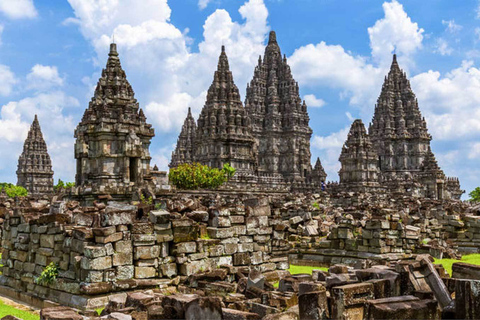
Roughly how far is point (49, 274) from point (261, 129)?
55953mm

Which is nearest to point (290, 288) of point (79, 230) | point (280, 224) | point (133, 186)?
point (79, 230)

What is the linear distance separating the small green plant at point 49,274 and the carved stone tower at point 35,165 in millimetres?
64131

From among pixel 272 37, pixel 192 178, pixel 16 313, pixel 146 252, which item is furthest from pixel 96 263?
pixel 272 37

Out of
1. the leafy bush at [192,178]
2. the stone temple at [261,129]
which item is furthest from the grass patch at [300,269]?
the stone temple at [261,129]

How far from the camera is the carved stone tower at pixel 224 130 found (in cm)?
5100

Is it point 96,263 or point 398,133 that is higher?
point 398,133

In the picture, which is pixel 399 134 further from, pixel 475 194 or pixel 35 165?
pixel 35 165

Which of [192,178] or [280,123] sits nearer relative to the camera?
[192,178]

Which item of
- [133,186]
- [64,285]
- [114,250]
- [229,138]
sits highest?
[229,138]

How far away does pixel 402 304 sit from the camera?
16.9 ft

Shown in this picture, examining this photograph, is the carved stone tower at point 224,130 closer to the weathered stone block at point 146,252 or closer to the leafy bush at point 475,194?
the leafy bush at point 475,194

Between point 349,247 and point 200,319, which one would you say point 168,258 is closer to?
point 200,319

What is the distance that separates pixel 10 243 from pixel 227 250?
15.3ft

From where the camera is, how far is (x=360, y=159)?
45406mm
